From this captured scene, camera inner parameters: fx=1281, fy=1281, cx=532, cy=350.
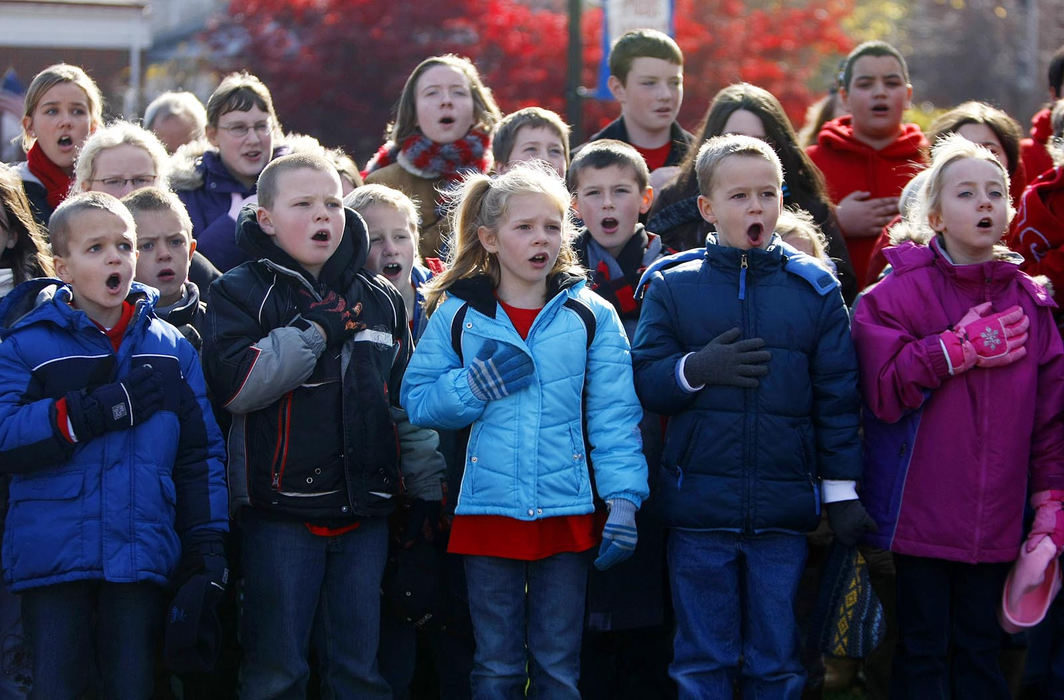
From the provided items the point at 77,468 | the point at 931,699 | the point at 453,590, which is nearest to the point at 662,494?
the point at 453,590

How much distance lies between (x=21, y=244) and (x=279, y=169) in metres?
1.00

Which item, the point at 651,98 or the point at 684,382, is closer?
the point at 684,382

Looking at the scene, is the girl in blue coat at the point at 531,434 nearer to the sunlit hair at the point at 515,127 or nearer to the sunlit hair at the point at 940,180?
the sunlit hair at the point at 940,180

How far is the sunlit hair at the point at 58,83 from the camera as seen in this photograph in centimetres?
614

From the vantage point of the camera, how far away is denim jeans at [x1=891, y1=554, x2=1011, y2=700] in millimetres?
4520

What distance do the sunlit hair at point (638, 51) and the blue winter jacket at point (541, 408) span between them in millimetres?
2267

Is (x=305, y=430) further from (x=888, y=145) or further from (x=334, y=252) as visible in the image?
(x=888, y=145)

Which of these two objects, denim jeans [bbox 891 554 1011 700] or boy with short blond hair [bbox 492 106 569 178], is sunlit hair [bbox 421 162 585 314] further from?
denim jeans [bbox 891 554 1011 700]

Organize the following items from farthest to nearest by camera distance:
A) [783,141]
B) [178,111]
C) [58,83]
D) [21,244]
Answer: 1. [178,111]
2. [58,83]
3. [783,141]
4. [21,244]

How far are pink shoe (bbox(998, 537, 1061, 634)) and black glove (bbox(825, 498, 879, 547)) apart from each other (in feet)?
1.81

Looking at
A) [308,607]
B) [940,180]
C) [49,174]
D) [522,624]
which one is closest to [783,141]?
[940,180]

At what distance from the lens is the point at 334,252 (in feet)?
15.2

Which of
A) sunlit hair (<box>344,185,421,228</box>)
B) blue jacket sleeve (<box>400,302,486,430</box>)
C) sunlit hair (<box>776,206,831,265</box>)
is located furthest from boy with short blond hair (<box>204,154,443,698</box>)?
sunlit hair (<box>776,206,831,265</box>)

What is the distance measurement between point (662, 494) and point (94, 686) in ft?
6.82
